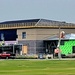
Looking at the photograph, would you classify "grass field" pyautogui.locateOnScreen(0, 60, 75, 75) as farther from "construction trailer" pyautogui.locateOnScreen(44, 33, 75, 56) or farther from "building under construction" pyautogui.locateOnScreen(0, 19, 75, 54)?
"building under construction" pyautogui.locateOnScreen(0, 19, 75, 54)

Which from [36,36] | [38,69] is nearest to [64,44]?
[36,36]

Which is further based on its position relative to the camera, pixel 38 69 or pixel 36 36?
pixel 36 36

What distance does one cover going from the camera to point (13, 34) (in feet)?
405

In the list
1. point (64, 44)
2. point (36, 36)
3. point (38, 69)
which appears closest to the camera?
point (38, 69)

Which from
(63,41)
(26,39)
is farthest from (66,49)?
(26,39)

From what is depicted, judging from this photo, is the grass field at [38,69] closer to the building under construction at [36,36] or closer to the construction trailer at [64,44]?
the construction trailer at [64,44]

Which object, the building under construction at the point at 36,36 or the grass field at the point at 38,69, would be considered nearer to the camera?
the grass field at the point at 38,69

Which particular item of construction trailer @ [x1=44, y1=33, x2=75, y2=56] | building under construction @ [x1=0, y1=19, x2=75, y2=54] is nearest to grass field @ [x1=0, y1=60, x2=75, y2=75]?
construction trailer @ [x1=44, y1=33, x2=75, y2=56]

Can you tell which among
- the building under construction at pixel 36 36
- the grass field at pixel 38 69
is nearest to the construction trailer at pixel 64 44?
the building under construction at pixel 36 36

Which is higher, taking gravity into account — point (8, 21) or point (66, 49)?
point (8, 21)

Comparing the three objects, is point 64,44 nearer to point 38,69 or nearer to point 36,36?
point 36,36

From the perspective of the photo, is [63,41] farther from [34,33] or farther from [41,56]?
[41,56]

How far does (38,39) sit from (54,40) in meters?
4.73

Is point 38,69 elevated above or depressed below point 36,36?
below
